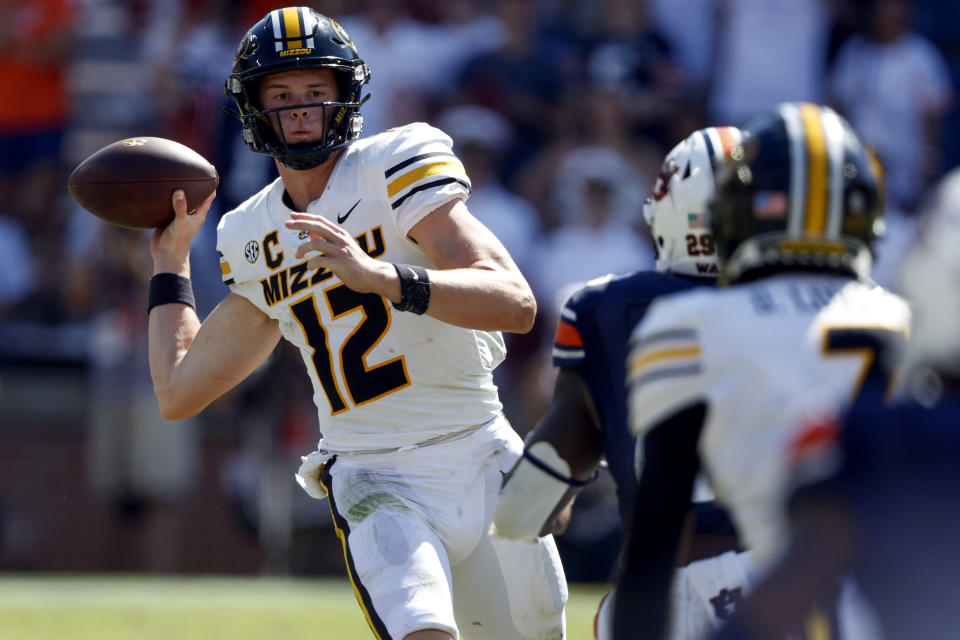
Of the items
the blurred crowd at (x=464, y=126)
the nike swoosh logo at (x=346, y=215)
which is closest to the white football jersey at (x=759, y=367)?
the nike swoosh logo at (x=346, y=215)

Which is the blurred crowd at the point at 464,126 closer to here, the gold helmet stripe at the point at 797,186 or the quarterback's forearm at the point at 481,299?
the quarterback's forearm at the point at 481,299

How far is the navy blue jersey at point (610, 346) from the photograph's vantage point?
2.92 meters

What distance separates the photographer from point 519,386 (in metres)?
8.34

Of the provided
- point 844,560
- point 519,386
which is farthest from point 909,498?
point 519,386

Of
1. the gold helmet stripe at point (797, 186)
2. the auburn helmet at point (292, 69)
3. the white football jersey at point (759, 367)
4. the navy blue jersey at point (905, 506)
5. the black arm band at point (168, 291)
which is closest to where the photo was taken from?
the navy blue jersey at point (905, 506)

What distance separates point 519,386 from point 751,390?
20.3 feet

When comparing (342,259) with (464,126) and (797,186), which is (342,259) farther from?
(464,126)

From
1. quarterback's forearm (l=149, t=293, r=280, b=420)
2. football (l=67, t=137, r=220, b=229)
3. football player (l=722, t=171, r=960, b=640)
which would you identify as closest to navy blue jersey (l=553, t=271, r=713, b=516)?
football player (l=722, t=171, r=960, b=640)

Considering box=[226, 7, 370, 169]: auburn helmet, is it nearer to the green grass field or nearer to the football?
the football

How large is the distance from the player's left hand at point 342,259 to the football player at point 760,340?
3.41 ft

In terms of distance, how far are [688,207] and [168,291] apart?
1.58 meters

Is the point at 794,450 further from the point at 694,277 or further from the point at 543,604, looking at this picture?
the point at 543,604

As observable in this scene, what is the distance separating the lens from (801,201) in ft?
7.45

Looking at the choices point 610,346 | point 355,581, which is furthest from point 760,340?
point 355,581
